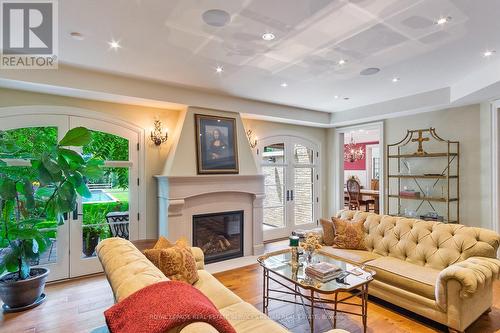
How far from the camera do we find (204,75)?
11.6 feet

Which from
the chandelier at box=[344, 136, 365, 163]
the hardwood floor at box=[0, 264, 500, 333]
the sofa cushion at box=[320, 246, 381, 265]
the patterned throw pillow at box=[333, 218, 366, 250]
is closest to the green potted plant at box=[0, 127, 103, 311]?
the hardwood floor at box=[0, 264, 500, 333]

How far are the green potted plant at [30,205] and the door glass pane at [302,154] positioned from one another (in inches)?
161

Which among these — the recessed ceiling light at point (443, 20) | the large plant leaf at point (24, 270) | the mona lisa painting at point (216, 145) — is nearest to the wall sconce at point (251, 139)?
the mona lisa painting at point (216, 145)

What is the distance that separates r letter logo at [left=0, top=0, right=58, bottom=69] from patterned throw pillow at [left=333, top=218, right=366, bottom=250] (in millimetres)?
3820

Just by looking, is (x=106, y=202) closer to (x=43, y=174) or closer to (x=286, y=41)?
(x=43, y=174)

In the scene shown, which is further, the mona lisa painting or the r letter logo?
the mona lisa painting

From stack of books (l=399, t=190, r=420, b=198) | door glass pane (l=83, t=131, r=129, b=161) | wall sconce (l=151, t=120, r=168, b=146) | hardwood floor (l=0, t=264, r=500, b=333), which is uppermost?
wall sconce (l=151, t=120, r=168, b=146)

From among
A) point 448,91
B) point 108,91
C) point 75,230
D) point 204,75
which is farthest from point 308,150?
point 75,230

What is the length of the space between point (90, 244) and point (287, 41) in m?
3.83

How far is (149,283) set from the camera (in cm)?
129

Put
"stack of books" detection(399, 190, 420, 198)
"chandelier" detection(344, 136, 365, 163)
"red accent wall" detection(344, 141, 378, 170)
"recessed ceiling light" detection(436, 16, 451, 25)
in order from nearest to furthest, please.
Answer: "recessed ceiling light" detection(436, 16, 451, 25)
"stack of books" detection(399, 190, 420, 198)
"chandelier" detection(344, 136, 365, 163)
"red accent wall" detection(344, 141, 378, 170)

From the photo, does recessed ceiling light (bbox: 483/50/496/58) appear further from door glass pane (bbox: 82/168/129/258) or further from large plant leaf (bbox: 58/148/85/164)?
door glass pane (bbox: 82/168/129/258)

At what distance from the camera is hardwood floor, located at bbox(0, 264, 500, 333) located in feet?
8.32

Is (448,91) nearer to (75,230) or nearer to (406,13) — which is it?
(406,13)
